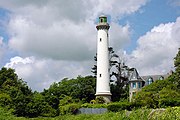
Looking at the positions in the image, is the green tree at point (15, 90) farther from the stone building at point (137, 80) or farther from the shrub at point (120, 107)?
the stone building at point (137, 80)

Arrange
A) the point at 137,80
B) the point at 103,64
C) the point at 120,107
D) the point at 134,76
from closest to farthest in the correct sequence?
the point at 120,107 → the point at 103,64 → the point at 137,80 → the point at 134,76

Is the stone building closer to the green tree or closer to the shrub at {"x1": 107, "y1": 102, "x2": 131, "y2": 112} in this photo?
the green tree

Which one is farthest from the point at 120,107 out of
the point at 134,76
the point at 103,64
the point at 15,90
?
the point at 134,76

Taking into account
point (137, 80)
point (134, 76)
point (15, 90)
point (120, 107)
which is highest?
point (134, 76)

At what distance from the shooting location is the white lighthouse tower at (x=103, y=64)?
45406 mm

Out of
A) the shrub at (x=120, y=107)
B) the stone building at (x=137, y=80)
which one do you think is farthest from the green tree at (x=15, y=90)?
the stone building at (x=137, y=80)

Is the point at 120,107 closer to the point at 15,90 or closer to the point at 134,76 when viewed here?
the point at 15,90

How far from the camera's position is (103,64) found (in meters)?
46.0

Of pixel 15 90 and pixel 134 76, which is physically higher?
pixel 134 76

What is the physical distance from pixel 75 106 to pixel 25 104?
621cm

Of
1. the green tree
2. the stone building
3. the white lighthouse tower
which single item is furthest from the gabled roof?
the green tree

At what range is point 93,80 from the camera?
52938mm

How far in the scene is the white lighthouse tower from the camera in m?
45.4

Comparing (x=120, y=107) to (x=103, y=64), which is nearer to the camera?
(x=120, y=107)
